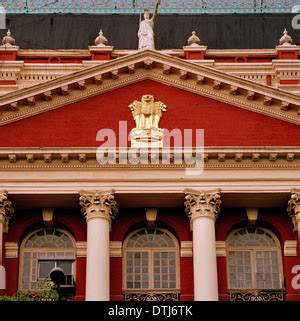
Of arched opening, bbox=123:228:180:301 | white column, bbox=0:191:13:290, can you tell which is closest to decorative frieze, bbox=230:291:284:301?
arched opening, bbox=123:228:180:301

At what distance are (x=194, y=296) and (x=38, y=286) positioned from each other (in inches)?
198

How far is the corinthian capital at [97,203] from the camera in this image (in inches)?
1594

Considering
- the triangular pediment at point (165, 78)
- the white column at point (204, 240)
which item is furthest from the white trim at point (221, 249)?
the triangular pediment at point (165, 78)

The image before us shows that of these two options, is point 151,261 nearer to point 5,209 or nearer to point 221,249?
point 221,249

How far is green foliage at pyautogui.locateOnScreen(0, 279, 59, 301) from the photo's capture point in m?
34.9

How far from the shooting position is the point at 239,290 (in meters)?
40.7

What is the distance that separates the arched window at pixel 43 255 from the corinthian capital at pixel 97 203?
5.64ft

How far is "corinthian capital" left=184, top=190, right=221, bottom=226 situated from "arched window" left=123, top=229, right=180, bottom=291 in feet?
6.06

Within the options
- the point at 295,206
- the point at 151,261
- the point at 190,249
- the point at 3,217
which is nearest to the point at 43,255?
the point at 3,217

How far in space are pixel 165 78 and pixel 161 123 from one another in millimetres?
1708

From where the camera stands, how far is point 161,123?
4169cm
